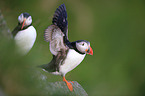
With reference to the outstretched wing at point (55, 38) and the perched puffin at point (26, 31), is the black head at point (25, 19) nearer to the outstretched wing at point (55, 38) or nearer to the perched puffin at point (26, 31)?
the perched puffin at point (26, 31)

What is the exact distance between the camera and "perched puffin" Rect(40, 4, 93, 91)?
5.27 feet

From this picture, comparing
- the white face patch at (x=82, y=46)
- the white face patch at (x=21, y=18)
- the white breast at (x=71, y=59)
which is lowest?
the white breast at (x=71, y=59)

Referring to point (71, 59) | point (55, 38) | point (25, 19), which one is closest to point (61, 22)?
point (55, 38)

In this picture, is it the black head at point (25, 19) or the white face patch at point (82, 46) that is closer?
the white face patch at point (82, 46)

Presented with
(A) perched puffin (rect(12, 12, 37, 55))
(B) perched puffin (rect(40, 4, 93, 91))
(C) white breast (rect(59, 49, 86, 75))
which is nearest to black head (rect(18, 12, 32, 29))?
(A) perched puffin (rect(12, 12, 37, 55))

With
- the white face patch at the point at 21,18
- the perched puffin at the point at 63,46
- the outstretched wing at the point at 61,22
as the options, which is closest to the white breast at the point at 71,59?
the perched puffin at the point at 63,46

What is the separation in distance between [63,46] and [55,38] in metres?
0.08

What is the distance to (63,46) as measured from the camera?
5.37ft

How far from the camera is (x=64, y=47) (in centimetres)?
164

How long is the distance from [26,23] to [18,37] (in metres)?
0.13

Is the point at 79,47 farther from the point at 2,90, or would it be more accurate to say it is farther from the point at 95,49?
the point at 95,49

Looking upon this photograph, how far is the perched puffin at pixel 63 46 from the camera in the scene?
1.61 meters

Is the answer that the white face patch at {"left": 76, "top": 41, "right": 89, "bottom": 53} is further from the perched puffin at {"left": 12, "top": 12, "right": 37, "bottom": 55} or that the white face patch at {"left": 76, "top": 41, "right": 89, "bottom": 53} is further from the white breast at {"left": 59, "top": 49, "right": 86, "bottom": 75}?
the perched puffin at {"left": 12, "top": 12, "right": 37, "bottom": 55}

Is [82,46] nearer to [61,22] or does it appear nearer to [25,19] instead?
[61,22]
